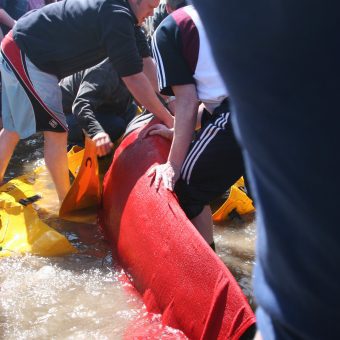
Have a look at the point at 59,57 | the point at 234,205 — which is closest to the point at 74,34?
the point at 59,57

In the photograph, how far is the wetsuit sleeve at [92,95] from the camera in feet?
10.6

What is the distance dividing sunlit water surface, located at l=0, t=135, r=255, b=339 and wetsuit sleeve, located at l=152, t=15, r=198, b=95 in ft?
2.95

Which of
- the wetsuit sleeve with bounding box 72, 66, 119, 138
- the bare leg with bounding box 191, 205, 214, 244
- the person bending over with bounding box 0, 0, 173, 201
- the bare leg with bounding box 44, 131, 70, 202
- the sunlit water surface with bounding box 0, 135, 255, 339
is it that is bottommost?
the sunlit water surface with bounding box 0, 135, 255, 339

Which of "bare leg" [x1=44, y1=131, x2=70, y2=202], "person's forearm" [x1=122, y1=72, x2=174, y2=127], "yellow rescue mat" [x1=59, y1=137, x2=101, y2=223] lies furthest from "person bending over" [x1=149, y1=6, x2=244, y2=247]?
"bare leg" [x1=44, y1=131, x2=70, y2=202]

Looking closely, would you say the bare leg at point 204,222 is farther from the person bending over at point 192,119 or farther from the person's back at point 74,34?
the person's back at point 74,34

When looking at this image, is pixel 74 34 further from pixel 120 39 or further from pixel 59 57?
pixel 120 39

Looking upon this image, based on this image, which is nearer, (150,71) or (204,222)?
(204,222)

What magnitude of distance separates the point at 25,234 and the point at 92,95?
1.01 meters

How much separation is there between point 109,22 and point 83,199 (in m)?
0.96

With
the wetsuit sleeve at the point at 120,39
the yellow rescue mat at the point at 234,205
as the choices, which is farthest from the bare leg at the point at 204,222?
the wetsuit sleeve at the point at 120,39

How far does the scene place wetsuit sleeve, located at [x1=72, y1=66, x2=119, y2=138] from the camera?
322 centimetres

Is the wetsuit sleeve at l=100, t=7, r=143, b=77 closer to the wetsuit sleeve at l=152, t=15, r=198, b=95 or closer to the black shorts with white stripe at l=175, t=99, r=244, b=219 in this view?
the wetsuit sleeve at l=152, t=15, r=198, b=95

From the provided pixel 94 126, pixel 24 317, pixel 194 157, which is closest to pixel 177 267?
pixel 194 157

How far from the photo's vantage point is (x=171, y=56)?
2.23 metres
